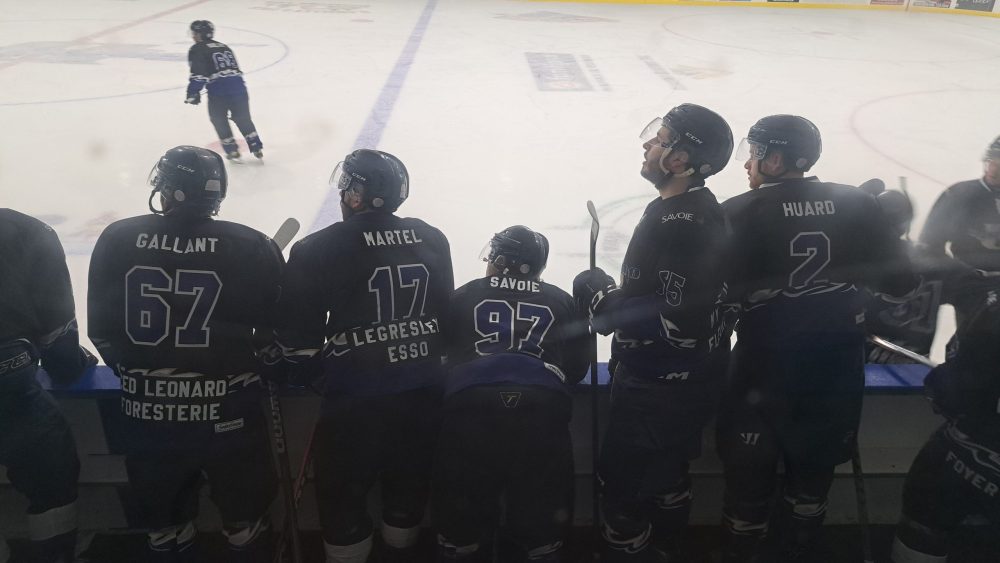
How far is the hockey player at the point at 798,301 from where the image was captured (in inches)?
67.2

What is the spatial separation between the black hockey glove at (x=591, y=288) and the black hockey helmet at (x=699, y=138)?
1.31 ft

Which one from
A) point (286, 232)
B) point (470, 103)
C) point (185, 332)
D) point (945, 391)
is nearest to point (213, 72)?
point (470, 103)

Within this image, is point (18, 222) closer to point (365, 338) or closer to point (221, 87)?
point (365, 338)

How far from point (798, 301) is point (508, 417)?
78cm

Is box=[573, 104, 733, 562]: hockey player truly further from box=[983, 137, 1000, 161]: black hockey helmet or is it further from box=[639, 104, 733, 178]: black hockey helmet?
box=[983, 137, 1000, 161]: black hockey helmet

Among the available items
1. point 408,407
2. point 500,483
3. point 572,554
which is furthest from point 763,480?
point 408,407

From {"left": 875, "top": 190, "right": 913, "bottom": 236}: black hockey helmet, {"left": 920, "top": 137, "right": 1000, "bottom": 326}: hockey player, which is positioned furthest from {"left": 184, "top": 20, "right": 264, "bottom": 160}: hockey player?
{"left": 920, "top": 137, "right": 1000, "bottom": 326}: hockey player

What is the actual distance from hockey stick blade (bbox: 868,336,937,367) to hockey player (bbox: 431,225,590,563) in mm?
1152

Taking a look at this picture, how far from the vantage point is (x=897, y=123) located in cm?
702

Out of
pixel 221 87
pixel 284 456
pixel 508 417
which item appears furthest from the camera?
pixel 221 87

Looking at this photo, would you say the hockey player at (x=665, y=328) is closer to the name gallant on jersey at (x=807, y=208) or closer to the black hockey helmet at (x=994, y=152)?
the name gallant on jersey at (x=807, y=208)

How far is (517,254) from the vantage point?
179cm

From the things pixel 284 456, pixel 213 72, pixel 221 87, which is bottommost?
pixel 284 456

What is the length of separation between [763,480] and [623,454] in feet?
1.35
